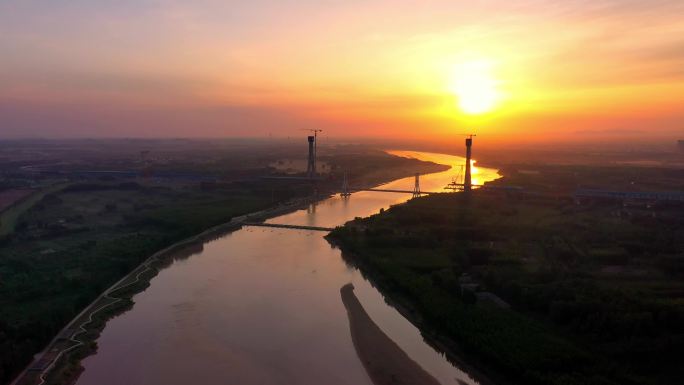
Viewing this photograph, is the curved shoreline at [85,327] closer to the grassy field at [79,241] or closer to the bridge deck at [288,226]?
the grassy field at [79,241]

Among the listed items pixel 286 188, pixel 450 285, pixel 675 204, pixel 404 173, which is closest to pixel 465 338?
pixel 450 285

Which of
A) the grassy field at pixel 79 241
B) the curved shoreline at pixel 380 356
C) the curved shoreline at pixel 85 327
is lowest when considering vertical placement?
the curved shoreline at pixel 380 356

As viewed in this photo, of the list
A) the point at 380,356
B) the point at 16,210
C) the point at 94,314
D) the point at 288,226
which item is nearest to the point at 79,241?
the point at 94,314

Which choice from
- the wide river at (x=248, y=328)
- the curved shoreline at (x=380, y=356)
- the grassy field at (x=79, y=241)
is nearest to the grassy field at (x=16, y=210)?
the grassy field at (x=79, y=241)

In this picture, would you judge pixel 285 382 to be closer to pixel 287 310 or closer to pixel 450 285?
pixel 287 310

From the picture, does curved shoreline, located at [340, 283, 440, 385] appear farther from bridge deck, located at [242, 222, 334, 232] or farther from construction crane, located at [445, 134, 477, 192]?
construction crane, located at [445, 134, 477, 192]

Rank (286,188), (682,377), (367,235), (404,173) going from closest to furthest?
(682,377) < (367,235) < (286,188) < (404,173)
